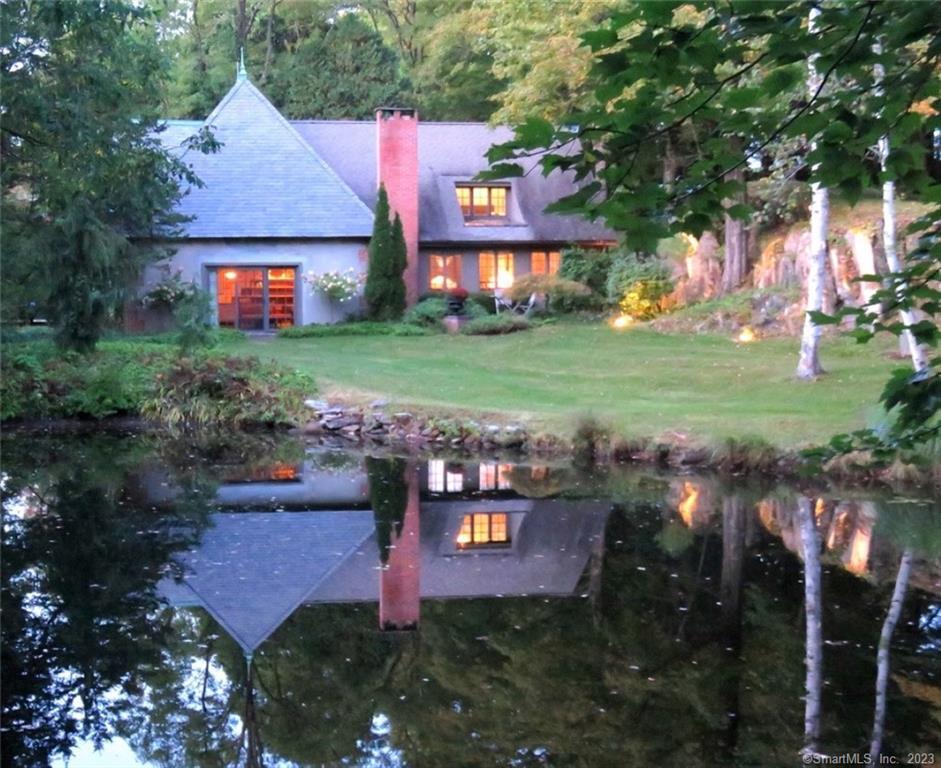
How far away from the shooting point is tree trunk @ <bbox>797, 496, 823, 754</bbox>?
6980 millimetres

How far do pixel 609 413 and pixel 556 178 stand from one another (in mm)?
17483

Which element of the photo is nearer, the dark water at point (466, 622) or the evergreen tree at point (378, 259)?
the dark water at point (466, 622)

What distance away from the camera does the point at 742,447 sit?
48.1ft

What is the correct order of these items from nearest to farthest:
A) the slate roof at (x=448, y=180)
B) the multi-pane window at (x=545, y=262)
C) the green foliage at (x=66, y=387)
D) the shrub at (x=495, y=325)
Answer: the green foliage at (x=66, y=387) → the shrub at (x=495, y=325) → the slate roof at (x=448, y=180) → the multi-pane window at (x=545, y=262)

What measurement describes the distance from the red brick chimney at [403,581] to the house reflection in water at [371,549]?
11mm

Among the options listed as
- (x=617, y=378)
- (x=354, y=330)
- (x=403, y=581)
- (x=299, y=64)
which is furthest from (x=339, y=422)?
→ (x=299, y=64)

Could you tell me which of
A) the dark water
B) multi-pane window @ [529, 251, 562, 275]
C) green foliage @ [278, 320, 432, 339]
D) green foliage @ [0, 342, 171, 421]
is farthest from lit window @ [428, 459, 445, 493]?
multi-pane window @ [529, 251, 562, 275]

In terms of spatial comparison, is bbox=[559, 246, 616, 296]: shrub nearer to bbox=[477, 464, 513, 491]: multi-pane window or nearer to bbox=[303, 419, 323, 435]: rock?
bbox=[303, 419, 323, 435]: rock

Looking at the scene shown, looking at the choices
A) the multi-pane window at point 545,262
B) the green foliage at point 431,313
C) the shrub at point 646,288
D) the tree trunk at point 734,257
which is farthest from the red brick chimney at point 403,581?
the multi-pane window at point 545,262

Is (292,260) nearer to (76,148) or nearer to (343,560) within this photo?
(76,148)

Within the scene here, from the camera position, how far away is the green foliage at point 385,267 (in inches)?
1170

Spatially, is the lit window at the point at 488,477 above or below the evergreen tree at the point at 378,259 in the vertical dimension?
below

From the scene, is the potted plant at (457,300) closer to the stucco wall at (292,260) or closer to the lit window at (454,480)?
the stucco wall at (292,260)

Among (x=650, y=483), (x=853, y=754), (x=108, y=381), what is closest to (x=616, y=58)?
(x=853, y=754)
